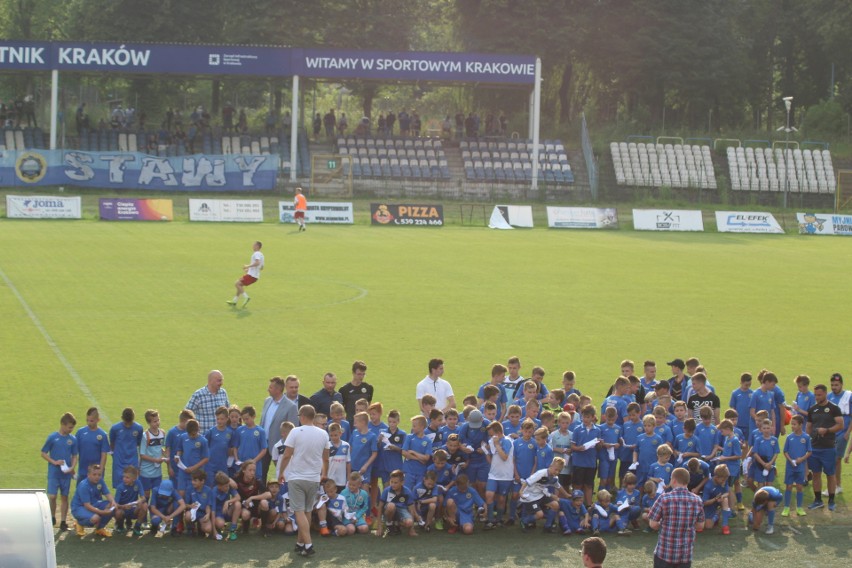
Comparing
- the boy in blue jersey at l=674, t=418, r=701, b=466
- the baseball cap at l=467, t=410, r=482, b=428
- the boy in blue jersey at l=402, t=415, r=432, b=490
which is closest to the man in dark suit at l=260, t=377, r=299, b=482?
the boy in blue jersey at l=402, t=415, r=432, b=490

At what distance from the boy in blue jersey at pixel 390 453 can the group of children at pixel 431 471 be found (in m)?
0.02

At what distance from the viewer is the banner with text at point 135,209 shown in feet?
153

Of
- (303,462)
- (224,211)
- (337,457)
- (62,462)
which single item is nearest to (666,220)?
(224,211)

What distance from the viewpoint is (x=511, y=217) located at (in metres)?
50.0

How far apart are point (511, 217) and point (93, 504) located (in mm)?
38535

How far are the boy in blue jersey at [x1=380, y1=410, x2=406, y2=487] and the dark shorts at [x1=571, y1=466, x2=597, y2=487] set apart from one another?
2157 millimetres

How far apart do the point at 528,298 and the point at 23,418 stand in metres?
15.7

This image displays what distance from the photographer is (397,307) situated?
90.7 feet

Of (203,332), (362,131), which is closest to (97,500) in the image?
(203,332)

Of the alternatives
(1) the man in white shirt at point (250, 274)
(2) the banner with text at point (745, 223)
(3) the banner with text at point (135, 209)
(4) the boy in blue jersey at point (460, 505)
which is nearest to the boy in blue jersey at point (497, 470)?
(4) the boy in blue jersey at point (460, 505)

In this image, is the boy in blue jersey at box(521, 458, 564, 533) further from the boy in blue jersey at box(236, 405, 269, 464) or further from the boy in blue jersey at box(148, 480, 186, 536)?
the boy in blue jersey at box(148, 480, 186, 536)

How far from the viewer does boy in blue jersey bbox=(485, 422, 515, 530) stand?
43.8 feet

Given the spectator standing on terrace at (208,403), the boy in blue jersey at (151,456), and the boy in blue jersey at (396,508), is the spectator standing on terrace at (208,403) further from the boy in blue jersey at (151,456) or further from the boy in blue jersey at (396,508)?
the boy in blue jersey at (396,508)

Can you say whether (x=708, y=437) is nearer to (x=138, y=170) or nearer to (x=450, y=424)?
(x=450, y=424)
